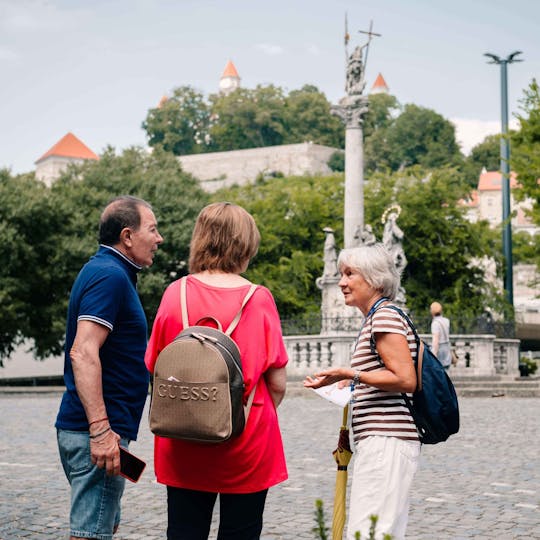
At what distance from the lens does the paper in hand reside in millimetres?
3961

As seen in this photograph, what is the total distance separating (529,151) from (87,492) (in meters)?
21.4

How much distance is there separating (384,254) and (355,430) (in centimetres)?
76

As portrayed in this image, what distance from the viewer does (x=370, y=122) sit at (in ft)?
288

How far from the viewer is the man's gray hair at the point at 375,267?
4023mm

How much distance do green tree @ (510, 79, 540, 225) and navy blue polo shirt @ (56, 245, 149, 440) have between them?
20.4 meters

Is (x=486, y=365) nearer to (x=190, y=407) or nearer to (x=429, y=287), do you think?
(x=429, y=287)

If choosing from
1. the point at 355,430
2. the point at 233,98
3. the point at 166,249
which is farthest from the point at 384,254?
the point at 233,98

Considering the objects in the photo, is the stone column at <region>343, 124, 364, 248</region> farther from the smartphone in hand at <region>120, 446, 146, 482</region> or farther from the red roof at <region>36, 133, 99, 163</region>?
the red roof at <region>36, 133, 99, 163</region>

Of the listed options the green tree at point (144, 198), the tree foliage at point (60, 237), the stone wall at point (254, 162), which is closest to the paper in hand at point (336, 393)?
the tree foliage at point (60, 237)

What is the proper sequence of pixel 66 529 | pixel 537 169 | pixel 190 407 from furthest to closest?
pixel 537 169, pixel 66 529, pixel 190 407

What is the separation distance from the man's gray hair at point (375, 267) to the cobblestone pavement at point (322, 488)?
244cm

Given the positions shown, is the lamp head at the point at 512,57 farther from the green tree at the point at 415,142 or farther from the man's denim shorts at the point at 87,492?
the green tree at the point at 415,142

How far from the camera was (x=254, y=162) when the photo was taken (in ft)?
279

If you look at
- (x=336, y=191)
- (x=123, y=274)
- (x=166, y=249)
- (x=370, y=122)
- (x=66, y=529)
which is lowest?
(x=66, y=529)
